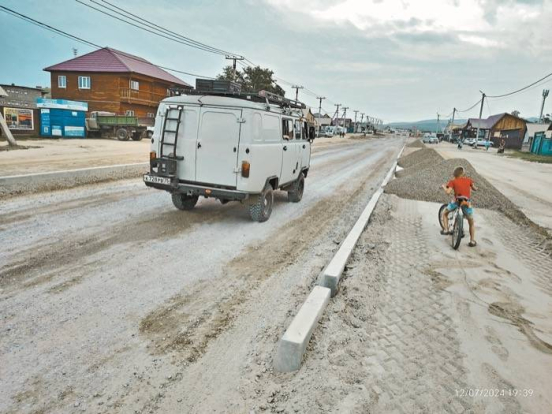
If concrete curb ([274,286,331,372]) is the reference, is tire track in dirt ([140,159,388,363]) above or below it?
below

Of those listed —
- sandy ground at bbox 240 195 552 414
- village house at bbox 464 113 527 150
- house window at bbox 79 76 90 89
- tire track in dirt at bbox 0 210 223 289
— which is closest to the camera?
sandy ground at bbox 240 195 552 414

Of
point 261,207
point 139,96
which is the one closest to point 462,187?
point 261,207

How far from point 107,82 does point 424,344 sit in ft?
147

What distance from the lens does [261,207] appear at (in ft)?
25.8

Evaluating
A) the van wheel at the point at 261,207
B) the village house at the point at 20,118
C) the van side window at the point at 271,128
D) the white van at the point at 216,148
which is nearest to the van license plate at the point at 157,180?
the white van at the point at 216,148

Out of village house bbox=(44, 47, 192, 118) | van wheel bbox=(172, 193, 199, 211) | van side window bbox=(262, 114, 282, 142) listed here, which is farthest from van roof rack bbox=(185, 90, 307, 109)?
village house bbox=(44, 47, 192, 118)

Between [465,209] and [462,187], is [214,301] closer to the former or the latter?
[465,209]

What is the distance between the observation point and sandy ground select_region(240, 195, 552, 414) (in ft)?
9.41

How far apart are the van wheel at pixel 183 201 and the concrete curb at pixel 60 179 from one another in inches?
154

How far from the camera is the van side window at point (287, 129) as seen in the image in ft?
29.1

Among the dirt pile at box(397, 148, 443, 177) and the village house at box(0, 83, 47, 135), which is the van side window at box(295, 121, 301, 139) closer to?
the dirt pile at box(397, 148, 443, 177)

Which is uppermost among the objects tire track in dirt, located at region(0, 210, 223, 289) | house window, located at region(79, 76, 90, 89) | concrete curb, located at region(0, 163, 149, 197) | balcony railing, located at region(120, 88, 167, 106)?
house window, located at region(79, 76, 90, 89)

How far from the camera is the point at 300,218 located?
868 cm

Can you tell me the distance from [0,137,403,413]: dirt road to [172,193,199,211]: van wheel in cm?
22
